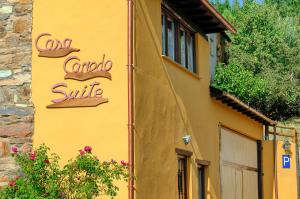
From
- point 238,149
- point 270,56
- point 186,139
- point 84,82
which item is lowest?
point 238,149

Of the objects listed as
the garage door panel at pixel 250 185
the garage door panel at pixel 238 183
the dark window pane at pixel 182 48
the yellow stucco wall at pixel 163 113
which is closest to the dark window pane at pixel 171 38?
the yellow stucco wall at pixel 163 113

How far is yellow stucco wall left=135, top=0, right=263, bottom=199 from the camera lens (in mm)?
11680

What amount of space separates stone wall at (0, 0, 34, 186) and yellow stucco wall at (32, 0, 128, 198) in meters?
0.17

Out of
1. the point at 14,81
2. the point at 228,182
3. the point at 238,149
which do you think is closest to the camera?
the point at 14,81

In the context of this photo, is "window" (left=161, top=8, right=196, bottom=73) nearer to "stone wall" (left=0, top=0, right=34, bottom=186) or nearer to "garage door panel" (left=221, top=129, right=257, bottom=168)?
"stone wall" (left=0, top=0, right=34, bottom=186)

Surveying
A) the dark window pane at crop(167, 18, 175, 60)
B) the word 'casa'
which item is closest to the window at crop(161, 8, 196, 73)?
the dark window pane at crop(167, 18, 175, 60)

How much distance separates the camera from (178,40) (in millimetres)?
14766

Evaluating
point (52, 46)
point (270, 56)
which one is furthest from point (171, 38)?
point (270, 56)

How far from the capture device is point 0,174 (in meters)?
11.6

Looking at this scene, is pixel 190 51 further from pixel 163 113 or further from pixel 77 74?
pixel 77 74

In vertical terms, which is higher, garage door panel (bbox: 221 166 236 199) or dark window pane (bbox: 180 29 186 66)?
dark window pane (bbox: 180 29 186 66)

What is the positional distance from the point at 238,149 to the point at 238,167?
0.60 metres

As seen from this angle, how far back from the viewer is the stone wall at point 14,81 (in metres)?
11.7

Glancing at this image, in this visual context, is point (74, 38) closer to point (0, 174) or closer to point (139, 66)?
point (139, 66)
